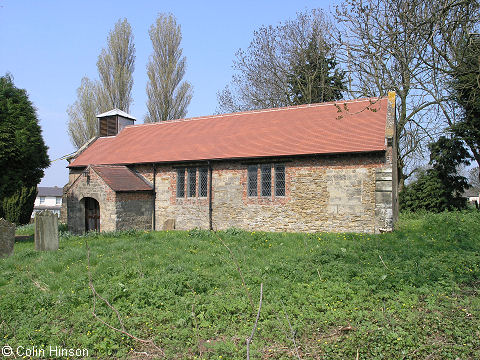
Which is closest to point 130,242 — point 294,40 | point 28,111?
point 28,111

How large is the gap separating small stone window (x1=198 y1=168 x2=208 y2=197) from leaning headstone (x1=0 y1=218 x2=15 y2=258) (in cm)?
889

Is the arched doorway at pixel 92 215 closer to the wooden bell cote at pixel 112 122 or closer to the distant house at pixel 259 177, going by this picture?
the distant house at pixel 259 177

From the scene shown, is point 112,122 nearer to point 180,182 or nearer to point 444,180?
point 180,182

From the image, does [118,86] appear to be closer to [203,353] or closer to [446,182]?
[446,182]

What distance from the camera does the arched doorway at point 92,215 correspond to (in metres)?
19.3

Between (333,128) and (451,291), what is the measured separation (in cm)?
1168

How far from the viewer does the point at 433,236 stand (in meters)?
12.7

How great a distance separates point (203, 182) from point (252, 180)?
2.73 meters

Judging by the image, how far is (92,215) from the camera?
766 inches

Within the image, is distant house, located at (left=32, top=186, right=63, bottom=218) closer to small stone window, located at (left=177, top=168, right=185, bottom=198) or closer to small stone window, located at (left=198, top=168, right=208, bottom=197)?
small stone window, located at (left=177, top=168, right=185, bottom=198)

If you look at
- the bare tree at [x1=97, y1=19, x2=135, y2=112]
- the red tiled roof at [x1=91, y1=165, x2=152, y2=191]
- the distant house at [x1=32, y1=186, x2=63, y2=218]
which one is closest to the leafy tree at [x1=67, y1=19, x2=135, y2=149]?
the bare tree at [x1=97, y1=19, x2=135, y2=112]

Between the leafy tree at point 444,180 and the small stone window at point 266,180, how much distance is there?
1281 cm

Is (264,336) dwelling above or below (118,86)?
below

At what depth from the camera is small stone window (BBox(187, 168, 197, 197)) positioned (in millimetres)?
19625
